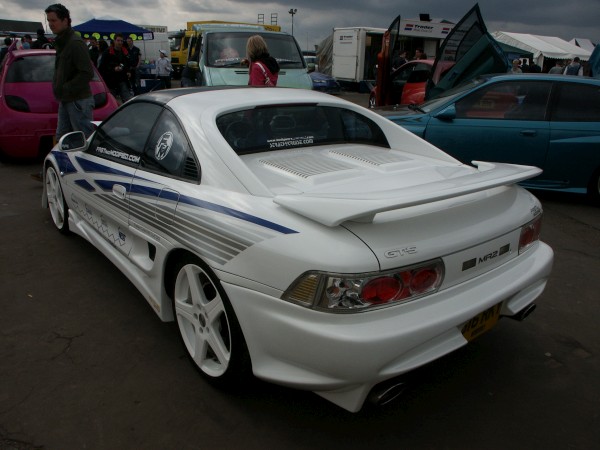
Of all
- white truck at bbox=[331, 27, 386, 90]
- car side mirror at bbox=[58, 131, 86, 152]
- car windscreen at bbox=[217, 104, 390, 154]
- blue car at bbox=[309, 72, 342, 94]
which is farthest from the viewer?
white truck at bbox=[331, 27, 386, 90]

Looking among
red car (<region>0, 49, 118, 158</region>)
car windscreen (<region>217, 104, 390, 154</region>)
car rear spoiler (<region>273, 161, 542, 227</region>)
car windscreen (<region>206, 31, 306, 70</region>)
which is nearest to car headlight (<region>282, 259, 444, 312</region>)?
car rear spoiler (<region>273, 161, 542, 227</region>)

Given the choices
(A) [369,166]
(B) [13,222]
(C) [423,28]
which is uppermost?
(C) [423,28]

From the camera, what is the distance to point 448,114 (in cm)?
600

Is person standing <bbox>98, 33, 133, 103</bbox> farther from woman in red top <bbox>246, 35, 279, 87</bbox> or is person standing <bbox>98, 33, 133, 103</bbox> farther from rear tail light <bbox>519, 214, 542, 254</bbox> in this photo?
rear tail light <bbox>519, 214, 542, 254</bbox>

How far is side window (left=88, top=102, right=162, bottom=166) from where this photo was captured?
301cm

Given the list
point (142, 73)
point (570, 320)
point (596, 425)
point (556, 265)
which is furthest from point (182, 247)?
point (142, 73)

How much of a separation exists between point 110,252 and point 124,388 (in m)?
1.12

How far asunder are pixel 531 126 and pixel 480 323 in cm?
425

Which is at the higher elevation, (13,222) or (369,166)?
(369,166)

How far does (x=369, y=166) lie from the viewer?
2764 millimetres

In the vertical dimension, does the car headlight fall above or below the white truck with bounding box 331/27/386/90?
below

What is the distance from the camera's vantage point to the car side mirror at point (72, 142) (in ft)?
12.2

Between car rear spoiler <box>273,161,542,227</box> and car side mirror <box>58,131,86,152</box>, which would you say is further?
car side mirror <box>58,131,86,152</box>

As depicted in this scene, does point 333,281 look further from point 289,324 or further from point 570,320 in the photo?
point 570,320
